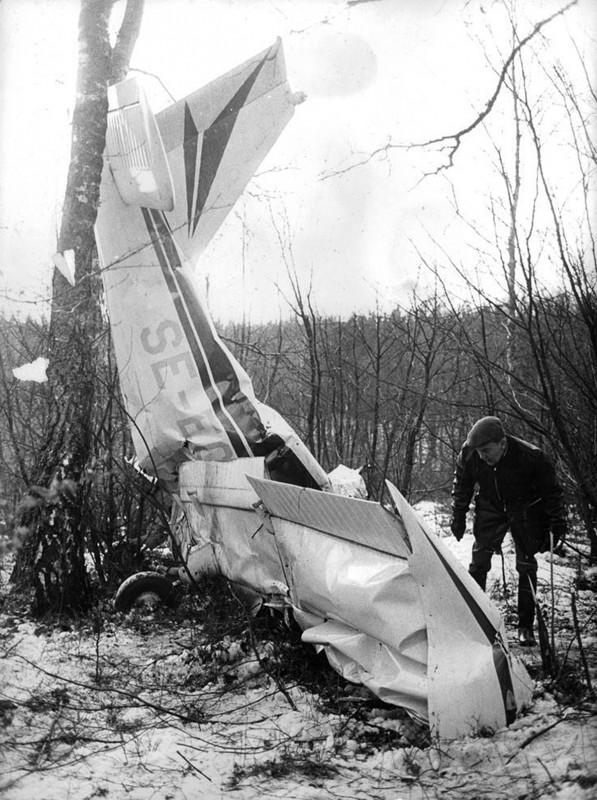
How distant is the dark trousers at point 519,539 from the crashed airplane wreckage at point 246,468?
90cm

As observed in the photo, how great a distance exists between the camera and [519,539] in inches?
146

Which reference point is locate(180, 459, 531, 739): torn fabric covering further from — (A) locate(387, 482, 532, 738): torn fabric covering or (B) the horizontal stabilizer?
(B) the horizontal stabilizer

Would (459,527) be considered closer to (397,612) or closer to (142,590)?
(397,612)

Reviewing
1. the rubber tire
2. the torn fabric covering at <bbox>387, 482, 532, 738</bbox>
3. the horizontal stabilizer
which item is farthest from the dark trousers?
the horizontal stabilizer

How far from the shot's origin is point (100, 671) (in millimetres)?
3434

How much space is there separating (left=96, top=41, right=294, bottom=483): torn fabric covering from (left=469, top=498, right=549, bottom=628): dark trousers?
5.70 feet

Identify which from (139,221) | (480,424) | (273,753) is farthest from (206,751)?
(139,221)

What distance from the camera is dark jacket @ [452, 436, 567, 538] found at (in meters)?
3.99

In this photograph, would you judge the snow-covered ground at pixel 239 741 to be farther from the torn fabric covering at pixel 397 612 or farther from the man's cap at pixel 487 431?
the man's cap at pixel 487 431

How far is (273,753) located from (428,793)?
66 centimetres

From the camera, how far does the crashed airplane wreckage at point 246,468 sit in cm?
257

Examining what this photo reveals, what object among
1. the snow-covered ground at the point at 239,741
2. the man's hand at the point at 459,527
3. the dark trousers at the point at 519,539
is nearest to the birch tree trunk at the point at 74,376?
the snow-covered ground at the point at 239,741

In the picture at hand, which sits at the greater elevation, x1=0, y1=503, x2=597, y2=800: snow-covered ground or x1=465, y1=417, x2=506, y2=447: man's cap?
x1=465, y1=417, x2=506, y2=447: man's cap

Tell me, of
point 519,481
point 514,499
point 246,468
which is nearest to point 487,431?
point 519,481
